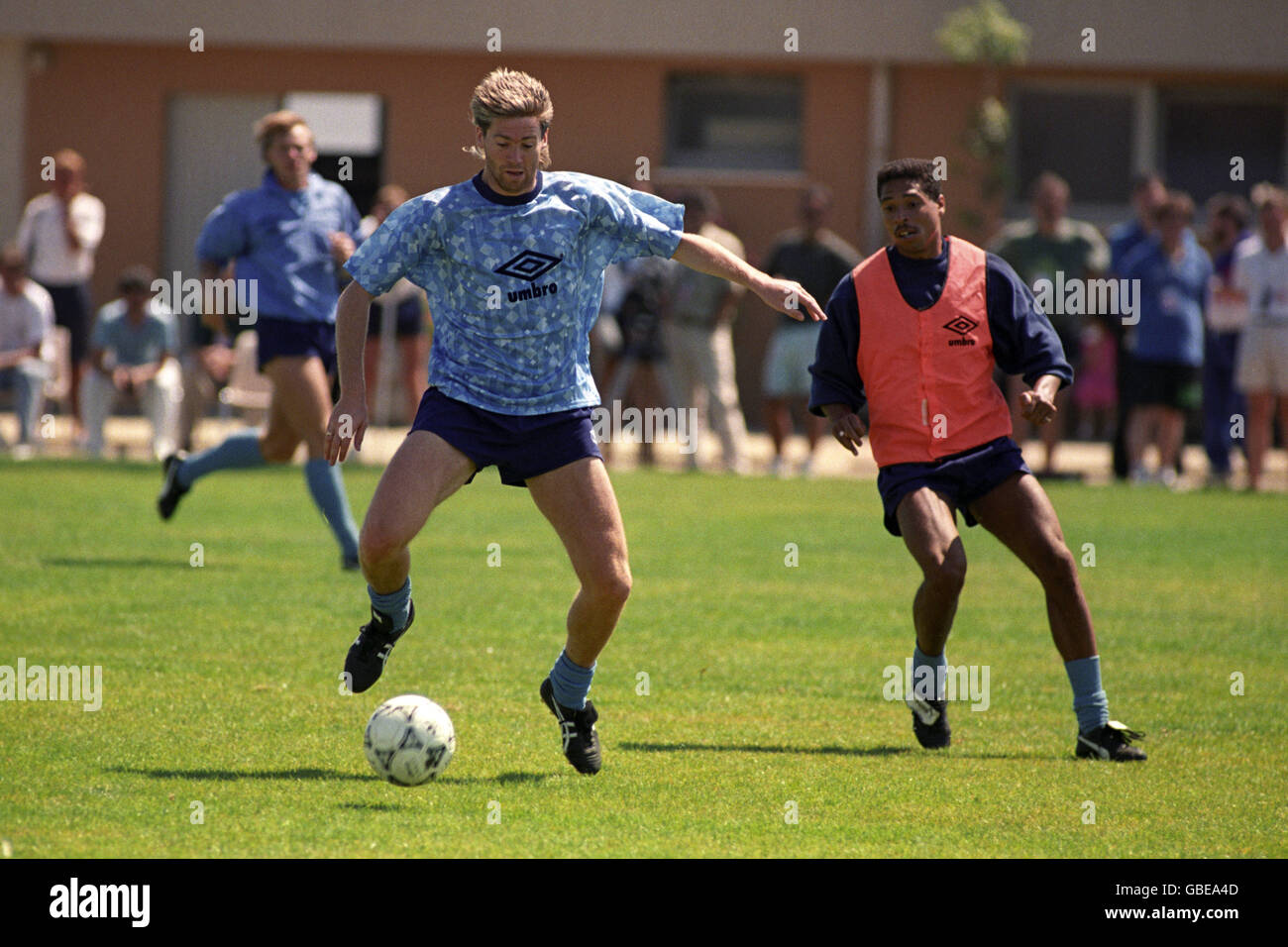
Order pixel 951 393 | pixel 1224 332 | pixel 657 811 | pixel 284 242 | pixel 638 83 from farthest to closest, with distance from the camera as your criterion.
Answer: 1. pixel 638 83
2. pixel 1224 332
3. pixel 284 242
4. pixel 951 393
5. pixel 657 811

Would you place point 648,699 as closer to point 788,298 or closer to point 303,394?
point 788,298

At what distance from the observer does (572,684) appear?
6246 millimetres

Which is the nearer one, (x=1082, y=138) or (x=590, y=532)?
(x=590, y=532)

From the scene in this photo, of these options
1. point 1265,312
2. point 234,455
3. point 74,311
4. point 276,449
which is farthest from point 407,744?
point 74,311

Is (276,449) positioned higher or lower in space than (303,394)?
lower

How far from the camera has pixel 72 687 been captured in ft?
23.7

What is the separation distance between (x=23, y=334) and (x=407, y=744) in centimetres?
1310

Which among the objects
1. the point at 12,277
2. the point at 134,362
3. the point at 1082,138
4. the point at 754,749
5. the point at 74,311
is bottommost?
the point at 754,749

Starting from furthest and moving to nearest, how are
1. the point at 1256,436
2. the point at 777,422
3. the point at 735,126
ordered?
the point at 735,126, the point at 777,422, the point at 1256,436

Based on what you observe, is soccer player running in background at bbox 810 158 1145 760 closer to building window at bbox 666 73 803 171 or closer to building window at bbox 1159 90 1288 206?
building window at bbox 666 73 803 171

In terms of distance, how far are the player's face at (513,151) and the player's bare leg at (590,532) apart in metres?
0.93

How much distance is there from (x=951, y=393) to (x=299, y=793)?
8.95ft

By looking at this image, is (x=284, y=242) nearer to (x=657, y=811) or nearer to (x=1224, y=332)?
(x=657, y=811)
